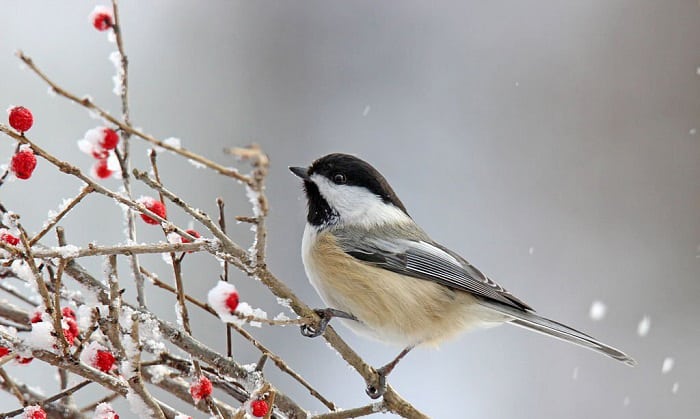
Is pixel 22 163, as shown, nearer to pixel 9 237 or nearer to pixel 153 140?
pixel 9 237

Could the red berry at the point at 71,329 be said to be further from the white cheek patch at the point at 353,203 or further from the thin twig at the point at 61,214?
the white cheek patch at the point at 353,203

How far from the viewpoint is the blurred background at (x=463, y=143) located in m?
4.58

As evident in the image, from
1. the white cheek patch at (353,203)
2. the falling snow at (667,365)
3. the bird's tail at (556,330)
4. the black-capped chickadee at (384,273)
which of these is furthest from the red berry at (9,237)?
the falling snow at (667,365)

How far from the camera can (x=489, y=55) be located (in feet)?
18.6

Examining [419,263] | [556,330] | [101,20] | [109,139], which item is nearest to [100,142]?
[109,139]

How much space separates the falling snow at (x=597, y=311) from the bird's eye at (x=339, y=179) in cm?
314

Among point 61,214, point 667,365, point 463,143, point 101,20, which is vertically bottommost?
point 667,365

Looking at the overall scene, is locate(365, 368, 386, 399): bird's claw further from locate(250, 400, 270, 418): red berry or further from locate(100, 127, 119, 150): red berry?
locate(100, 127, 119, 150): red berry

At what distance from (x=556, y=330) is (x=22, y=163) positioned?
151cm

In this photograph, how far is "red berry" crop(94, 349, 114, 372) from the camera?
121 cm

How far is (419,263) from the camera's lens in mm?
2240

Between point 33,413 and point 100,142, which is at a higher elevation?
point 100,142

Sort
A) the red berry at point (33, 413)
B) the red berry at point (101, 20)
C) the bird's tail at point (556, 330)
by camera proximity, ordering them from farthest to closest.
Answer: the bird's tail at point (556, 330), the red berry at point (101, 20), the red berry at point (33, 413)

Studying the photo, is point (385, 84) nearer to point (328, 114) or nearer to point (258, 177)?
point (328, 114)
